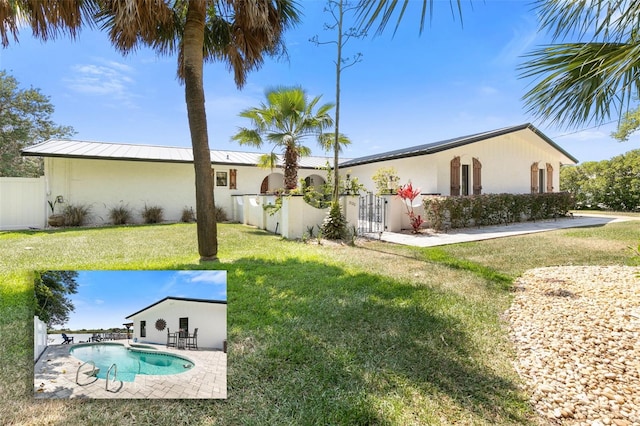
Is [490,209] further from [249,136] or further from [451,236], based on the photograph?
[249,136]

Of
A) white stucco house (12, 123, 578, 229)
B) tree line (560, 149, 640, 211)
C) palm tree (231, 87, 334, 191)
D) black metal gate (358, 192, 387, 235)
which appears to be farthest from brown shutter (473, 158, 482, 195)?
tree line (560, 149, 640, 211)

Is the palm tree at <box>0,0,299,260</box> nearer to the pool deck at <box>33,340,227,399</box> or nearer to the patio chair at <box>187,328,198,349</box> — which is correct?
the pool deck at <box>33,340,227,399</box>

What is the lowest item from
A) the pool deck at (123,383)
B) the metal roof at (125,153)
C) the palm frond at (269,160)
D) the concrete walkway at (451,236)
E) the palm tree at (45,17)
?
the pool deck at (123,383)

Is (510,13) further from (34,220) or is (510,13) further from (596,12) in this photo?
(34,220)

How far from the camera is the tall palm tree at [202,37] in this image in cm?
589

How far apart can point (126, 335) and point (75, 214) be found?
1474 cm

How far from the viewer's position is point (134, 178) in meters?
15.2

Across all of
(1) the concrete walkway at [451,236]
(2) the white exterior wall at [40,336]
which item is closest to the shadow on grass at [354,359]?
(2) the white exterior wall at [40,336]

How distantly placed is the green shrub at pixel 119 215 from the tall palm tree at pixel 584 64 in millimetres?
15668

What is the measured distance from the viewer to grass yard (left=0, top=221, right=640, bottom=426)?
207 centimetres

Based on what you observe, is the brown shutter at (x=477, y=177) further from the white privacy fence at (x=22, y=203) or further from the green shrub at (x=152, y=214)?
the white privacy fence at (x=22, y=203)

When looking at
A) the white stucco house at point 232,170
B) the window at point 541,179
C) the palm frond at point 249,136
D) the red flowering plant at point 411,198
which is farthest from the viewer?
the window at point 541,179

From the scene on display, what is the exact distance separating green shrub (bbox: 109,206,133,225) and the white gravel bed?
15260 millimetres

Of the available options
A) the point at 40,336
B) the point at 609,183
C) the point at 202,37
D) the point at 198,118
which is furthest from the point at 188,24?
the point at 609,183
